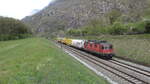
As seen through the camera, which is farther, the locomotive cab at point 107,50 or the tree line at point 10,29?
the tree line at point 10,29

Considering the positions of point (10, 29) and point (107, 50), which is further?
point (10, 29)

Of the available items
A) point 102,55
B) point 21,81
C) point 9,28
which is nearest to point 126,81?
point 21,81

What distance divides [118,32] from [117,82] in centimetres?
4793

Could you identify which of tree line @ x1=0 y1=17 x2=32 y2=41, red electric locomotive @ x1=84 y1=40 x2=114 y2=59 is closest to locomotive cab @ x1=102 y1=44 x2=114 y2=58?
red electric locomotive @ x1=84 y1=40 x2=114 y2=59

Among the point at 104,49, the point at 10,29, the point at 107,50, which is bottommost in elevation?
the point at 107,50

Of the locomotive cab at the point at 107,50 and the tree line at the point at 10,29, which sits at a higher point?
the tree line at the point at 10,29

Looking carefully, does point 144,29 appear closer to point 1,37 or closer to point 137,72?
point 137,72

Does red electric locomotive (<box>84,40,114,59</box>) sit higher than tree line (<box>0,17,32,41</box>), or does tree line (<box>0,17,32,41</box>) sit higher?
tree line (<box>0,17,32,41</box>)

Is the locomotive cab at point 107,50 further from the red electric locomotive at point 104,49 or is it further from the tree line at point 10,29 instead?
the tree line at point 10,29

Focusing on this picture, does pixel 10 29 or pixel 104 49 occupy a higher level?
pixel 10 29

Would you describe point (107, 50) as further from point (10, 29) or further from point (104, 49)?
point (10, 29)

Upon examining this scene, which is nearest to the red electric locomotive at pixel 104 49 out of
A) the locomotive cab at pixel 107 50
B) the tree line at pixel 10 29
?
the locomotive cab at pixel 107 50

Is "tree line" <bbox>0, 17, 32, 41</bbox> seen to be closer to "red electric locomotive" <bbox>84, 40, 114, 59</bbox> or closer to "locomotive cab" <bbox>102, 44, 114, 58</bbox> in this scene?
"red electric locomotive" <bbox>84, 40, 114, 59</bbox>

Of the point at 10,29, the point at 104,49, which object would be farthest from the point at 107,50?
the point at 10,29
